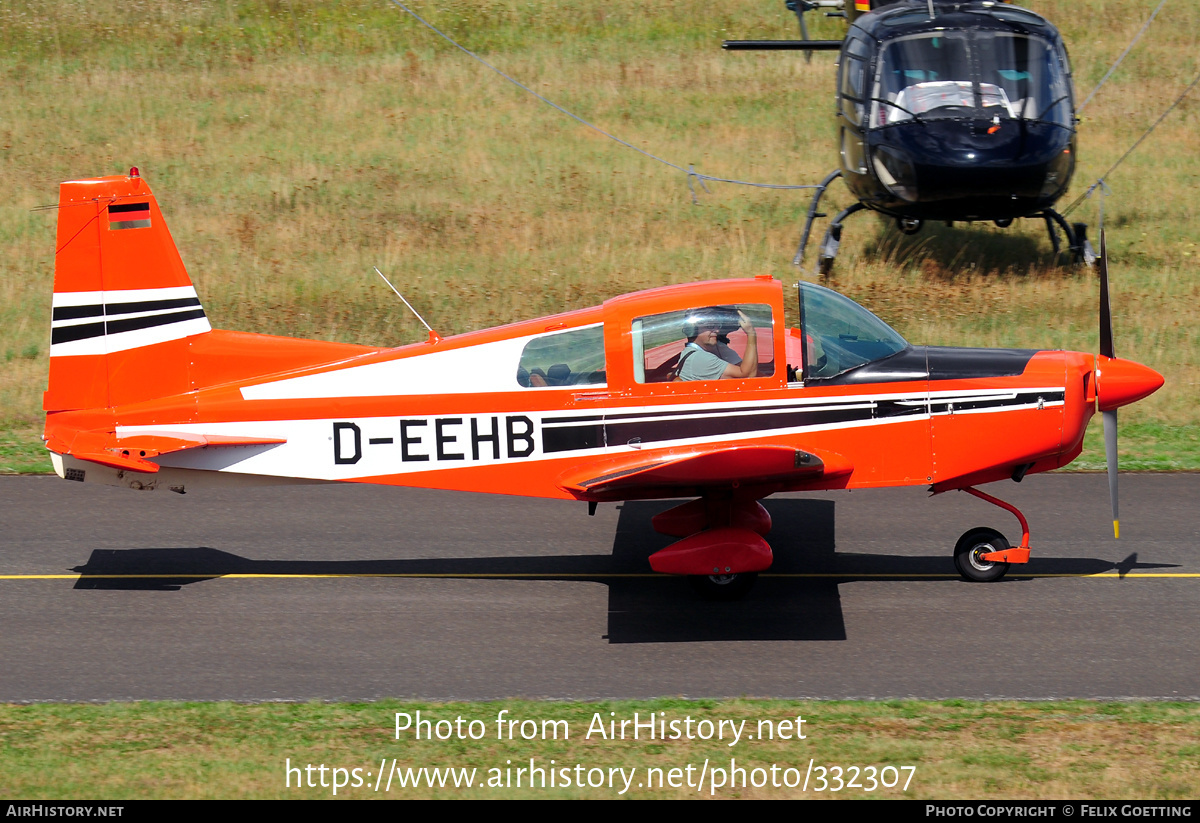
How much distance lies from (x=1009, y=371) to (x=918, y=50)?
335 inches

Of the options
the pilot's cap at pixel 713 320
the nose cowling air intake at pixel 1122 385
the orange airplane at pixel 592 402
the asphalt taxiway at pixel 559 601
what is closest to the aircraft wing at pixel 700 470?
the orange airplane at pixel 592 402

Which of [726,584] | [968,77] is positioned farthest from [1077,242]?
[726,584]

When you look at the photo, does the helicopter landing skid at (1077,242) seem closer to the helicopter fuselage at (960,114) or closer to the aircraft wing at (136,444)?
the helicopter fuselage at (960,114)

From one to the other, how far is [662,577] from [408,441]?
7.44 feet

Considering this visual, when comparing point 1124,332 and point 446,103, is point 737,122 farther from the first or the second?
point 1124,332

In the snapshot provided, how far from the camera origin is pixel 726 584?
9.30 metres

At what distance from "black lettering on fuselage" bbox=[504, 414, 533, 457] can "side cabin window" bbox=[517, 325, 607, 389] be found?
254 mm

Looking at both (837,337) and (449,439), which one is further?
(449,439)

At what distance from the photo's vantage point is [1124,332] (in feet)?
55.5

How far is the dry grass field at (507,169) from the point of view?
59.3 feet

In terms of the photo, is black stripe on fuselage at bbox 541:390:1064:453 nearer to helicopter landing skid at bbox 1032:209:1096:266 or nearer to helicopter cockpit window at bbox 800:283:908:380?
helicopter cockpit window at bbox 800:283:908:380

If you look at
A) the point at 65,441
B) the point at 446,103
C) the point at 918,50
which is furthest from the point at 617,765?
the point at 446,103

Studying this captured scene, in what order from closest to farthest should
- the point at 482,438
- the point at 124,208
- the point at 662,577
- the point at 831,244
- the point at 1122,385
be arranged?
1. the point at 1122,385
2. the point at 482,438
3. the point at 124,208
4. the point at 662,577
5. the point at 831,244

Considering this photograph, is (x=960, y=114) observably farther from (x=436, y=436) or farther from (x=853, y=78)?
(x=436, y=436)
